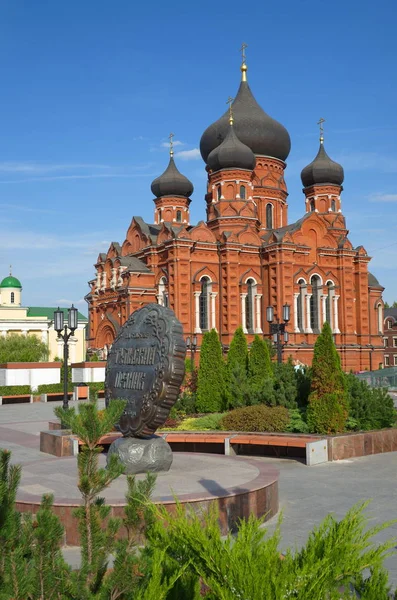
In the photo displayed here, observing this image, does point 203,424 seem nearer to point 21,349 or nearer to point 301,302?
point 301,302

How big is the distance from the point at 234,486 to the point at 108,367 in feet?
9.77

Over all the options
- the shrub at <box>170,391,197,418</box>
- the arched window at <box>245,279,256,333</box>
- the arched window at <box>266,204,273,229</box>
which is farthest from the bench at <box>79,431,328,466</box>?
the arched window at <box>266,204,273,229</box>

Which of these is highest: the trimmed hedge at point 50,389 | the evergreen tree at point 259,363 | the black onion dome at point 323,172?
the black onion dome at point 323,172

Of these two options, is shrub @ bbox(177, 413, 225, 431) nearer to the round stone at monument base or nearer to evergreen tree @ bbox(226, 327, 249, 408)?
evergreen tree @ bbox(226, 327, 249, 408)

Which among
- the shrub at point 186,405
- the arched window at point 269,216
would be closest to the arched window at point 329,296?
the arched window at point 269,216

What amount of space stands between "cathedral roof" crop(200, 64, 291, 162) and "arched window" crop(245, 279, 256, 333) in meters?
10.7

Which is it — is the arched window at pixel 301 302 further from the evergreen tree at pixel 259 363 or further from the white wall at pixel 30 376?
the evergreen tree at pixel 259 363

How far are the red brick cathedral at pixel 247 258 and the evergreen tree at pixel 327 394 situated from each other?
22.5 meters

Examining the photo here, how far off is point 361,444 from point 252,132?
3347 cm

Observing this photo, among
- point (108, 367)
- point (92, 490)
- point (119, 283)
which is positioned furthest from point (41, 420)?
point (119, 283)

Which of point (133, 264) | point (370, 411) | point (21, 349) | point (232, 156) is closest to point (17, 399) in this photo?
point (133, 264)

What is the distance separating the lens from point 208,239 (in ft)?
121

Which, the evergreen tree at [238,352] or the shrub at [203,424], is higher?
the evergreen tree at [238,352]

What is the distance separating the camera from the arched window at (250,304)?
122ft
